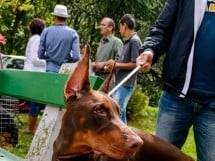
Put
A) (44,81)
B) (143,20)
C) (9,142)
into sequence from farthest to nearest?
1. (143,20)
2. (9,142)
3. (44,81)

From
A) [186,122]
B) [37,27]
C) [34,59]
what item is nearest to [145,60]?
[186,122]

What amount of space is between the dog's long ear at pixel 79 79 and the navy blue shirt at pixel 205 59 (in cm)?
76

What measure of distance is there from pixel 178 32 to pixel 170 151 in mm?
784

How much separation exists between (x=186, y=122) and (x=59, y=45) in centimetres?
487

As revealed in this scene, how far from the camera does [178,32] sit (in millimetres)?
3715

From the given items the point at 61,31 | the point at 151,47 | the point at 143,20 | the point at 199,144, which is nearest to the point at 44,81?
the point at 151,47

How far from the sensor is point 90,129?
123 inches

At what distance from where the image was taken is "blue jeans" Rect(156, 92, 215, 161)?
3.64 meters

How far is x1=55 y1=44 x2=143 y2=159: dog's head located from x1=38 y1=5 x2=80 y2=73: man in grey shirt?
5100 millimetres

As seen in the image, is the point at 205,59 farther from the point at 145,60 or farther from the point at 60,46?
the point at 60,46

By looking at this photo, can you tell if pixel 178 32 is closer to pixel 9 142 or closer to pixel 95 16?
pixel 9 142

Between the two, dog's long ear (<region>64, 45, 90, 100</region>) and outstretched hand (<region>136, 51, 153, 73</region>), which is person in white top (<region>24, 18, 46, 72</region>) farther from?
dog's long ear (<region>64, 45, 90, 100</region>)

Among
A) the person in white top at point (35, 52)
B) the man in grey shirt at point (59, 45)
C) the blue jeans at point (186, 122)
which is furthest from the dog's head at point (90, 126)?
the person in white top at point (35, 52)

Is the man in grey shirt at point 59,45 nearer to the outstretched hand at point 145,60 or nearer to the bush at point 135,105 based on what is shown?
the outstretched hand at point 145,60
